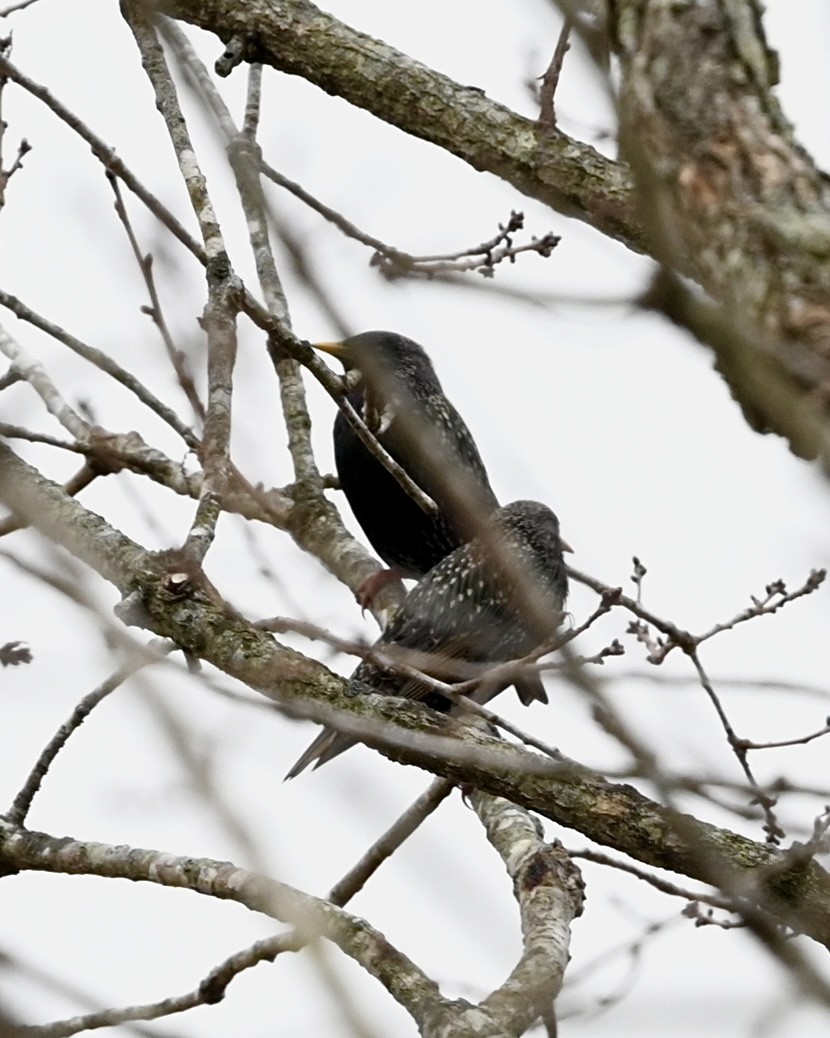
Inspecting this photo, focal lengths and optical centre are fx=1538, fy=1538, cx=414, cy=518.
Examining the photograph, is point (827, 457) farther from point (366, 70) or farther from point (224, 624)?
point (366, 70)

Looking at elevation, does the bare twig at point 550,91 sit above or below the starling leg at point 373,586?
below

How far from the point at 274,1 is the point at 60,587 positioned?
237 centimetres

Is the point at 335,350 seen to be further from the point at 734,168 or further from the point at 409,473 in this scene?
the point at 734,168

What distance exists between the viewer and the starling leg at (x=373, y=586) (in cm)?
561

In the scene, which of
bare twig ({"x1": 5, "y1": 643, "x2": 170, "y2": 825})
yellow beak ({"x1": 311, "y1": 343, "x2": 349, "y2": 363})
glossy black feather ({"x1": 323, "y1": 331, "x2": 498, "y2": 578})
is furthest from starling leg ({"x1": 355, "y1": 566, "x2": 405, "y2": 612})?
bare twig ({"x1": 5, "y1": 643, "x2": 170, "y2": 825})

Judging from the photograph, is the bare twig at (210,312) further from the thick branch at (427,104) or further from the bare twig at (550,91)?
the bare twig at (550,91)

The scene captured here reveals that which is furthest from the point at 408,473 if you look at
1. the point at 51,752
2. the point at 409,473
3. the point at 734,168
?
the point at 734,168

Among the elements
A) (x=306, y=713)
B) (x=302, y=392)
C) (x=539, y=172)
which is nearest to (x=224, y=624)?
(x=306, y=713)

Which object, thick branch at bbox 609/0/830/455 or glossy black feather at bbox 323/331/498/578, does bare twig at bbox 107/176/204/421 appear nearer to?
thick branch at bbox 609/0/830/455

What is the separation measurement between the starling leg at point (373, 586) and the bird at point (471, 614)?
0.33 feet

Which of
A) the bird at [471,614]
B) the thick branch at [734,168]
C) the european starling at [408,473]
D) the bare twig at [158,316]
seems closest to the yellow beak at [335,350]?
the european starling at [408,473]

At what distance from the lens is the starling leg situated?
5605 mm

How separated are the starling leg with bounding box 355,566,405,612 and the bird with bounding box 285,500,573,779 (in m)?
0.10

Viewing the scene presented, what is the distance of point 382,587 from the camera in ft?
18.9
